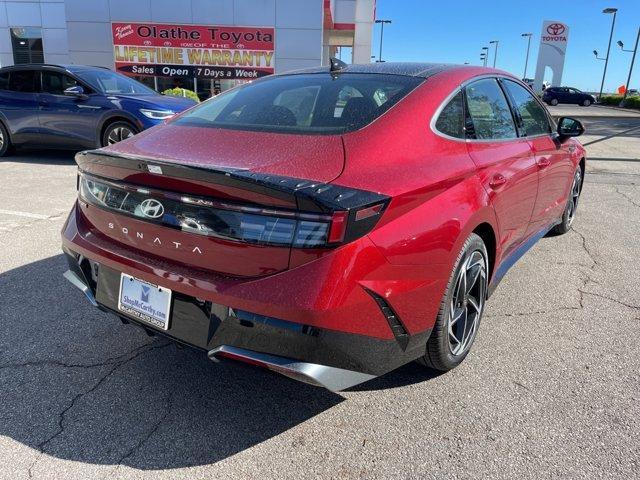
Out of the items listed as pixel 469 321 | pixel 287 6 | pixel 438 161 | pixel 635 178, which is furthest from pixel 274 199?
pixel 287 6

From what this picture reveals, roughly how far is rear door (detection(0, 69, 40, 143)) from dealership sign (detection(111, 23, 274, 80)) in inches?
439

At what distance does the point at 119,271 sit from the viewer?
7.61 ft

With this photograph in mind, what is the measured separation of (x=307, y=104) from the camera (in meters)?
2.76

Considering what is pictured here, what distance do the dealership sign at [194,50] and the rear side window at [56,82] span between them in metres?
11.3

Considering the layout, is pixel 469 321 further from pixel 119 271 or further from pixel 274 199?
pixel 119 271

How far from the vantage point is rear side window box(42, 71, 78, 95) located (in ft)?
28.5

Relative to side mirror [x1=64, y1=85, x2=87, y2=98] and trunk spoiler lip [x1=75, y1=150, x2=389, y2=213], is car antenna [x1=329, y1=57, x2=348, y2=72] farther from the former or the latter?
side mirror [x1=64, y1=85, x2=87, y2=98]

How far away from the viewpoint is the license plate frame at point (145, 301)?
217 centimetres

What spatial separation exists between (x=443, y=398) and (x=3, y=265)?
3.51 m

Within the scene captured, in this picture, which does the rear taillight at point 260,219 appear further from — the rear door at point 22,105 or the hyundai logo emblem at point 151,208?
the rear door at point 22,105

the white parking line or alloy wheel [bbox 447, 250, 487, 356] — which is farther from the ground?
alloy wheel [bbox 447, 250, 487, 356]

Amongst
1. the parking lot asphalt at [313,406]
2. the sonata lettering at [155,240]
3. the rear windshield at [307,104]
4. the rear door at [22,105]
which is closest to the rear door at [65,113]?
the rear door at [22,105]

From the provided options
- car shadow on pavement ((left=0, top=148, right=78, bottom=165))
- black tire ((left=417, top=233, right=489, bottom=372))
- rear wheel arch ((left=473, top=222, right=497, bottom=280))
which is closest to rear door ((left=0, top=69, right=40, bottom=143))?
car shadow on pavement ((left=0, top=148, right=78, bottom=165))

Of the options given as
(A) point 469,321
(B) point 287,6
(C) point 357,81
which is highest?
(B) point 287,6
